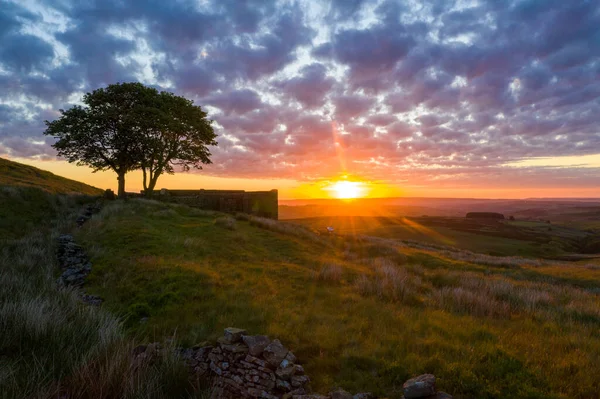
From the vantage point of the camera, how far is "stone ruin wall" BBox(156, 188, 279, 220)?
33188 millimetres

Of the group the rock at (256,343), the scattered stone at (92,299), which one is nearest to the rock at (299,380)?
the rock at (256,343)

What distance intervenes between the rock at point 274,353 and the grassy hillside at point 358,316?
1.96 feet

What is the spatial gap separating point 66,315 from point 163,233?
1136 cm

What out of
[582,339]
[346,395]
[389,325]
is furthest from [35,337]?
[582,339]

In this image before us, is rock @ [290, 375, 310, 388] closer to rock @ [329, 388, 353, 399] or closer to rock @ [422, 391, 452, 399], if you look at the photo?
rock @ [329, 388, 353, 399]

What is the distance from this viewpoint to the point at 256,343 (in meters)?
5.96

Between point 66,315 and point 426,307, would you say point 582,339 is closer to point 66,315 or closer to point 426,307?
point 426,307

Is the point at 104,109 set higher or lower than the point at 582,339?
higher

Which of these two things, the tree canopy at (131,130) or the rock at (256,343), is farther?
the tree canopy at (131,130)

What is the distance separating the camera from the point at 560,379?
5359mm

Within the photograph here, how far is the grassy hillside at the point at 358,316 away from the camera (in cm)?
552

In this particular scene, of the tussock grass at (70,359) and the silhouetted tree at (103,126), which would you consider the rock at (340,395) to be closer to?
the tussock grass at (70,359)

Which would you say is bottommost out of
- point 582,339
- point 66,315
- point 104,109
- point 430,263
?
point 430,263

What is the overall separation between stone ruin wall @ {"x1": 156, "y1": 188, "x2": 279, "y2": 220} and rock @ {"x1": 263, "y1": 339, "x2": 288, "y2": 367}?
2926cm
